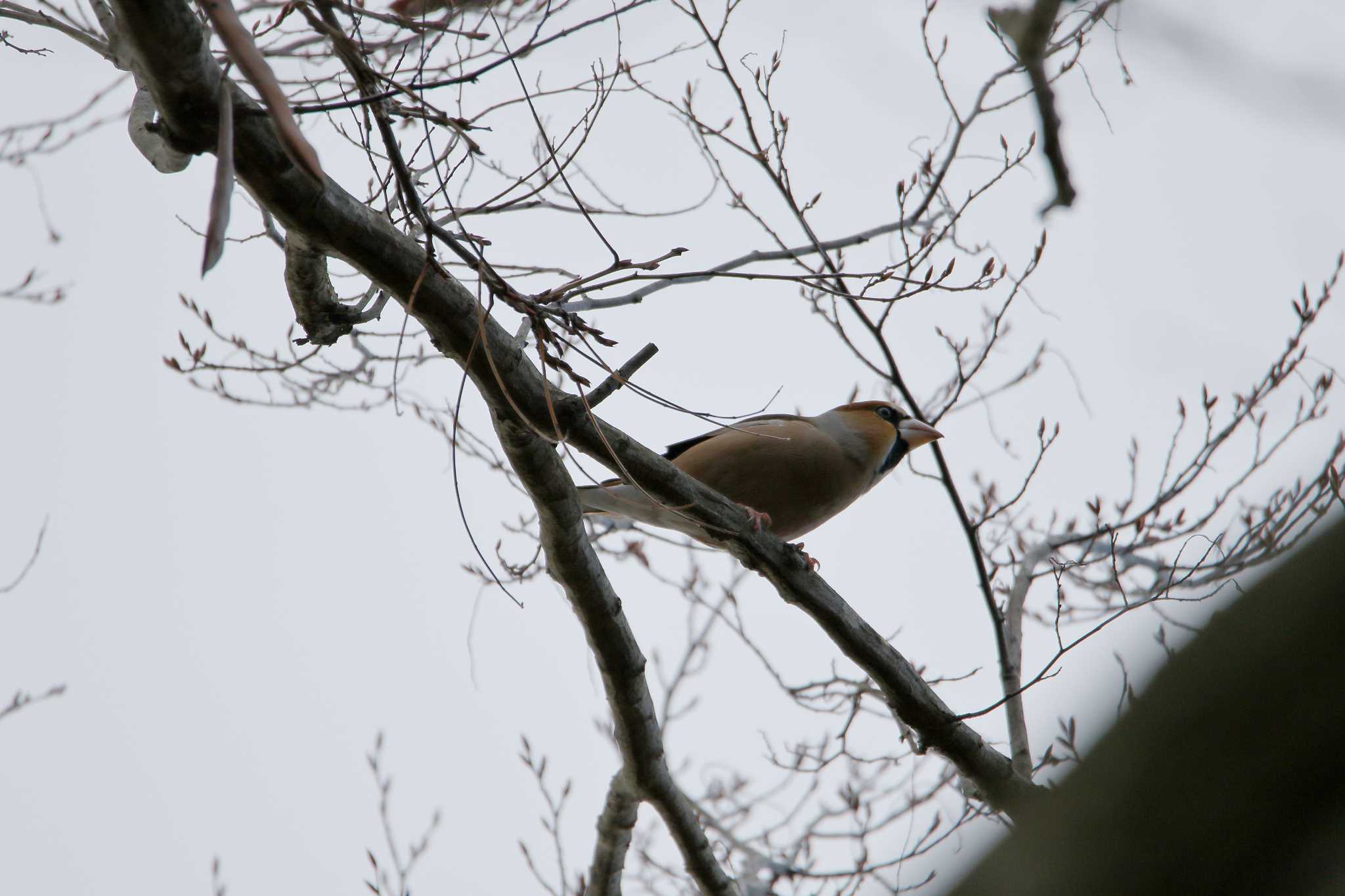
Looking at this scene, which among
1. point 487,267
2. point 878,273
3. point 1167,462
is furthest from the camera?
point 1167,462

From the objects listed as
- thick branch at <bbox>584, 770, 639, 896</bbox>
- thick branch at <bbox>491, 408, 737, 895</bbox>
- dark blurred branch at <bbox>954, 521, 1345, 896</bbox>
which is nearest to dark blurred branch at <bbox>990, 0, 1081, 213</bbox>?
dark blurred branch at <bbox>954, 521, 1345, 896</bbox>

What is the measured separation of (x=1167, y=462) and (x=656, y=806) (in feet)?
8.89

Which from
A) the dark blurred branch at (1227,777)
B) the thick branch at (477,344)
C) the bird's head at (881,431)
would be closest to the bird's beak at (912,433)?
the bird's head at (881,431)

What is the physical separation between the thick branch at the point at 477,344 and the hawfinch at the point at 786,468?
1.30 meters

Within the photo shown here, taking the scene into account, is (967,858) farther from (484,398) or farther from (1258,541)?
(1258,541)

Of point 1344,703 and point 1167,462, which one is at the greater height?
point 1167,462

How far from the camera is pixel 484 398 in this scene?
302 centimetres

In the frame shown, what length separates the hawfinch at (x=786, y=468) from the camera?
17.3 ft

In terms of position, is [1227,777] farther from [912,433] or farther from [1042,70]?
[912,433]

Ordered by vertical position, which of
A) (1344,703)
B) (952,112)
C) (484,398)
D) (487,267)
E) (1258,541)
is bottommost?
(1344,703)

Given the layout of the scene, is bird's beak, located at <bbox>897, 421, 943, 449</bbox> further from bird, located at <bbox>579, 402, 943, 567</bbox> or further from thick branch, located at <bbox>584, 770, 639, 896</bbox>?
thick branch, located at <bbox>584, 770, 639, 896</bbox>

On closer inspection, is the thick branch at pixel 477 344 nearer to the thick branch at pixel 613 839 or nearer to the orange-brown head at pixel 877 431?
the thick branch at pixel 613 839

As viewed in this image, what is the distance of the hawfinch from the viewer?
5.27 meters

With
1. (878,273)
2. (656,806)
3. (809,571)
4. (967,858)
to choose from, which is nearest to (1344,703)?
(967,858)
